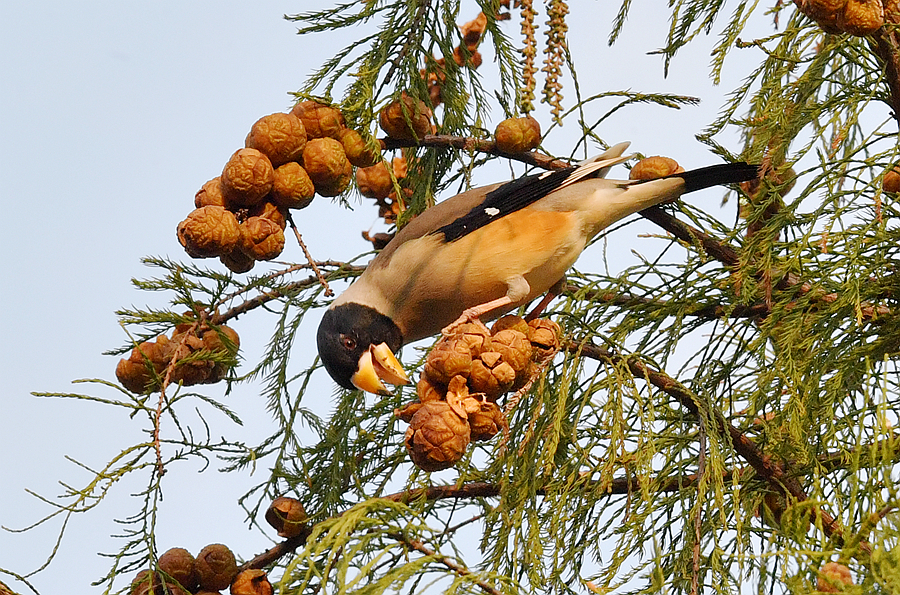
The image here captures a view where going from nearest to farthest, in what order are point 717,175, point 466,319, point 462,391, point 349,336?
point 462,391
point 466,319
point 349,336
point 717,175

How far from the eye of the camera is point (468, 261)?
351 cm

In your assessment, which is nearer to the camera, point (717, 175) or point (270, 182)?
point (270, 182)

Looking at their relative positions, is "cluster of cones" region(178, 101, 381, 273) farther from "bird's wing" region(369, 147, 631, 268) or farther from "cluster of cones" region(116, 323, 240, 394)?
"bird's wing" region(369, 147, 631, 268)

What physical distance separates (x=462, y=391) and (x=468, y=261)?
127cm

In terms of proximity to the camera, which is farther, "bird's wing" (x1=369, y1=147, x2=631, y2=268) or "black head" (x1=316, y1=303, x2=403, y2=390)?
"bird's wing" (x1=369, y1=147, x2=631, y2=268)

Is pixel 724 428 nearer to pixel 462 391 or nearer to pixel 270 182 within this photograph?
pixel 462 391

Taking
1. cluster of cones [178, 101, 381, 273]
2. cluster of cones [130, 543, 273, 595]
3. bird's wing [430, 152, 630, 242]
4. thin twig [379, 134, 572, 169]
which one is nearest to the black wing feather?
bird's wing [430, 152, 630, 242]

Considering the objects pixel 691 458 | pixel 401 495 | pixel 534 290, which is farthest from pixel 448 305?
pixel 691 458

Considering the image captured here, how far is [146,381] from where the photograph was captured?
9.55ft

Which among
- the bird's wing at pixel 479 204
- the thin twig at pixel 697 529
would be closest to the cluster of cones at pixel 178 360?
the bird's wing at pixel 479 204

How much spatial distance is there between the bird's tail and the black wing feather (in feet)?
1.49

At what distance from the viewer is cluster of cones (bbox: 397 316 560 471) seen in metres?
2.16

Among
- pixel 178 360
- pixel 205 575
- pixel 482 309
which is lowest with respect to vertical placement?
pixel 205 575

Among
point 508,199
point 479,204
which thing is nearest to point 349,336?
point 479,204
